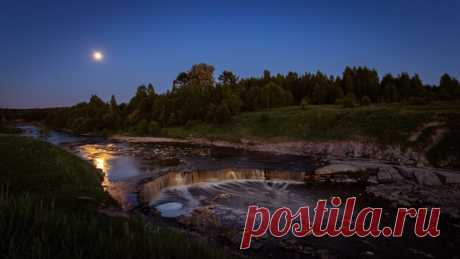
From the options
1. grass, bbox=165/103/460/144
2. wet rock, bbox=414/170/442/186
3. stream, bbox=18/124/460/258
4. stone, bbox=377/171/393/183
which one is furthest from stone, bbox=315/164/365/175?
grass, bbox=165/103/460/144

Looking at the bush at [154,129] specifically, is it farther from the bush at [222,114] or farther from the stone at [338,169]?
the stone at [338,169]

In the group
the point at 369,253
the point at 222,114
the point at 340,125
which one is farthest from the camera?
the point at 222,114

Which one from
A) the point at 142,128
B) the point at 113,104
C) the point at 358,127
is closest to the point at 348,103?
the point at 358,127

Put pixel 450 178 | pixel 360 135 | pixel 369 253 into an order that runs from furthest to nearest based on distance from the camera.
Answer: pixel 360 135
pixel 450 178
pixel 369 253

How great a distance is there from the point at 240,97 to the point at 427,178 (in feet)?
222

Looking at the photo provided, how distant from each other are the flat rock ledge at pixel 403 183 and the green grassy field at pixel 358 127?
9.71 m

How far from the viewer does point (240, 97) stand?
289 ft

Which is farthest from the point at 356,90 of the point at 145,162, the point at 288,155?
the point at 145,162

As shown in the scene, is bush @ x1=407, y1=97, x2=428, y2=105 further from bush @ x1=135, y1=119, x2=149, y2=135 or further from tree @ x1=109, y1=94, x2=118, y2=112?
tree @ x1=109, y1=94, x2=118, y2=112

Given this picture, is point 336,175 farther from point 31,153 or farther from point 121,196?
point 31,153

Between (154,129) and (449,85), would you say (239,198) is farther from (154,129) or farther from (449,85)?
(449,85)

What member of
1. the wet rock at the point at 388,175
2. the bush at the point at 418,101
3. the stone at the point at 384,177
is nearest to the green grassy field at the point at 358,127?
the bush at the point at 418,101

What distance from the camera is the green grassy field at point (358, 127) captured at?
3584 cm

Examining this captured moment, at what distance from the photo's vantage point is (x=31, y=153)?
20297 millimetres
